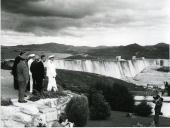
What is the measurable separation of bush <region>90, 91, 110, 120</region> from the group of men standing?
11.4 feet

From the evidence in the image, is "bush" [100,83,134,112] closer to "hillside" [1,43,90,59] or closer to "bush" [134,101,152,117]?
"bush" [134,101,152,117]

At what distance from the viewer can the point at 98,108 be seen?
1712cm

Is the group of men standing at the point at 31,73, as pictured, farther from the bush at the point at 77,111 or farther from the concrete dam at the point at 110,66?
the concrete dam at the point at 110,66

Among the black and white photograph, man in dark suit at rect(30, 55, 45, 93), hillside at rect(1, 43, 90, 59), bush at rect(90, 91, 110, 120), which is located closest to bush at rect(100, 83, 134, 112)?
the black and white photograph

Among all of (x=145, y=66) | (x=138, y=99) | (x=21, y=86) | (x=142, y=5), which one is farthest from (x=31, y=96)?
(x=145, y=66)

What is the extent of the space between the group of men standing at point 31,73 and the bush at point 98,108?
136 inches

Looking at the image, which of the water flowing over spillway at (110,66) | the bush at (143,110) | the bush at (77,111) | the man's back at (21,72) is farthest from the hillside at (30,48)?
the water flowing over spillway at (110,66)

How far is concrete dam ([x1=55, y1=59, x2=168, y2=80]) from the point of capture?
134 ft

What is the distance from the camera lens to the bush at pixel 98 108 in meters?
16.9

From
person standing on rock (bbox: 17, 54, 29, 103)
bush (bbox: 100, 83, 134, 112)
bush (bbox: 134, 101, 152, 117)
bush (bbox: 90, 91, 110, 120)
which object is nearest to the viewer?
person standing on rock (bbox: 17, 54, 29, 103)

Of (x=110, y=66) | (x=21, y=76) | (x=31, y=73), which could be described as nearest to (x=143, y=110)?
(x=31, y=73)

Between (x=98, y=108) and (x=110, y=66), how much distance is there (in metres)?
29.8

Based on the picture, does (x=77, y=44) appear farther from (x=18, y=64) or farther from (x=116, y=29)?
(x=18, y=64)

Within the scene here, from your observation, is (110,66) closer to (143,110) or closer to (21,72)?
(143,110)
